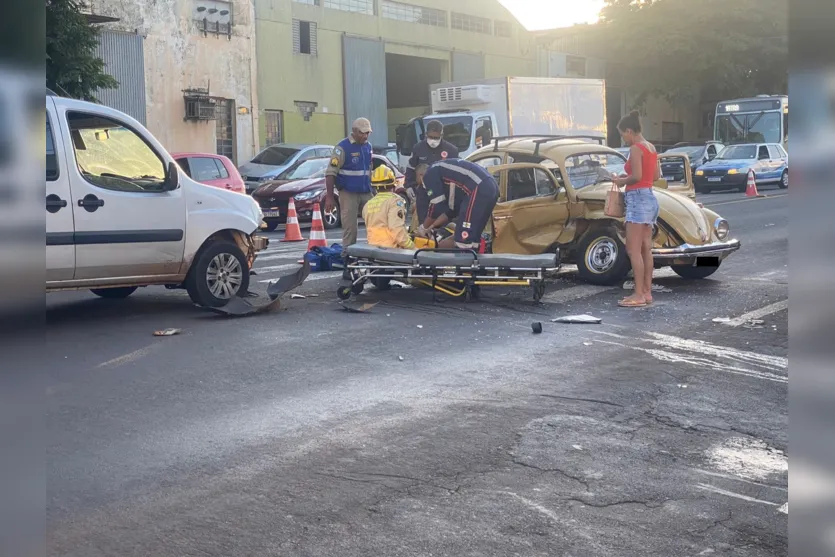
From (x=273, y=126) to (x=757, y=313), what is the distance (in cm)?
2464

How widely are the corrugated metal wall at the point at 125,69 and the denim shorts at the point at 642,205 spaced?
20.0 meters

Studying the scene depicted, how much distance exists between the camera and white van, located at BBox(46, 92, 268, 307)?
8352 mm

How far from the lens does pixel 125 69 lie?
2706 cm

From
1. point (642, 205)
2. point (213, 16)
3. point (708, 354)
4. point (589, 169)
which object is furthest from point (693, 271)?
point (213, 16)

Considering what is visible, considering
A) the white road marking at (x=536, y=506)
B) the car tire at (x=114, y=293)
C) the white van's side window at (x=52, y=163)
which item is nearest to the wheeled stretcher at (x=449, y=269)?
the car tire at (x=114, y=293)

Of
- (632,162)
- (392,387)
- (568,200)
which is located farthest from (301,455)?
(568,200)

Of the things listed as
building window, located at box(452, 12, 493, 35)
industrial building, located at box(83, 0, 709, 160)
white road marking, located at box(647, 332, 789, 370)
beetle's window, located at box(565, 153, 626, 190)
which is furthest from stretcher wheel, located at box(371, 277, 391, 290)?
building window, located at box(452, 12, 493, 35)

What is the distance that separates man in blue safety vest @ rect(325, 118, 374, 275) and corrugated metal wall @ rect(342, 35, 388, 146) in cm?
2258

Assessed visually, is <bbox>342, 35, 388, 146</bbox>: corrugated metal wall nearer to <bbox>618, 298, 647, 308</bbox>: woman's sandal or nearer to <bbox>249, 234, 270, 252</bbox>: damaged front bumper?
<bbox>249, 234, 270, 252</bbox>: damaged front bumper

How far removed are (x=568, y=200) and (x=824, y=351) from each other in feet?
32.2

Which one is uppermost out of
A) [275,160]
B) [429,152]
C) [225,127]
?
[225,127]

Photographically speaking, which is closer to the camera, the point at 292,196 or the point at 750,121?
the point at 292,196

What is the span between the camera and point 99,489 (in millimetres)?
4594

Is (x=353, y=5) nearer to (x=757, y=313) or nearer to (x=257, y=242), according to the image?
(x=257, y=242)
